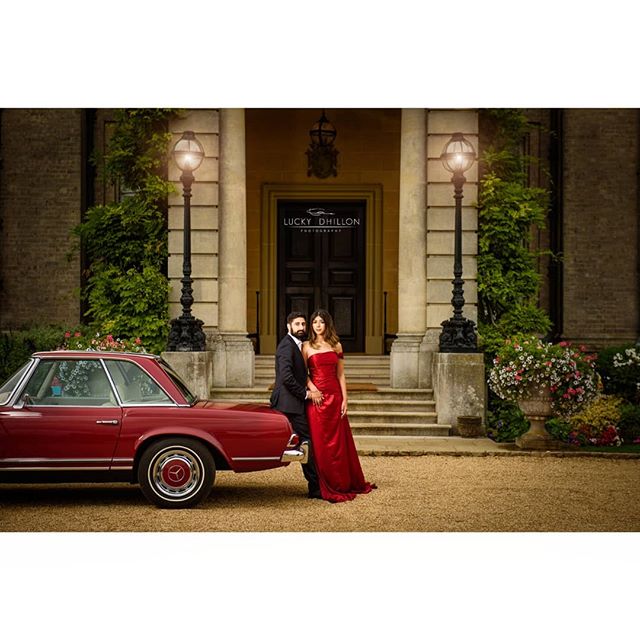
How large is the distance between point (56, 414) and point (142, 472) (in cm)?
86

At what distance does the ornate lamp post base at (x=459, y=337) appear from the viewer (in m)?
12.7

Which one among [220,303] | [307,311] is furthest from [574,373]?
[307,311]

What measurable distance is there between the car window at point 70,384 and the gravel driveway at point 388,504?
0.94m

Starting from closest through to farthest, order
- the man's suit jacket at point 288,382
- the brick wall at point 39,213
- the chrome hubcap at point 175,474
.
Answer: the chrome hubcap at point 175,474
the man's suit jacket at point 288,382
the brick wall at point 39,213

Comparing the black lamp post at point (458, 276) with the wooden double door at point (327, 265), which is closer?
the black lamp post at point (458, 276)

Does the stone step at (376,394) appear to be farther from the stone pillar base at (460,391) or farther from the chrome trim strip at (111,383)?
the chrome trim strip at (111,383)

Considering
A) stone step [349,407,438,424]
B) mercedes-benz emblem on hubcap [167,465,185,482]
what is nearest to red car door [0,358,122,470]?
mercedes-benz emblem on hubcap [167,465,185,482]

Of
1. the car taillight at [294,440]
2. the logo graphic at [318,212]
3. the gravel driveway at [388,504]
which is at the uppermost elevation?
the logo graphic at [318,212]

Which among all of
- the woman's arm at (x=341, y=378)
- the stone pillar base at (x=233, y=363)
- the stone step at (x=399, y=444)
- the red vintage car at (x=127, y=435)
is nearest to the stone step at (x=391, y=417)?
the stone step at (x=399, y=444)

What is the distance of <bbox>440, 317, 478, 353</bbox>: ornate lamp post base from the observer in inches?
499

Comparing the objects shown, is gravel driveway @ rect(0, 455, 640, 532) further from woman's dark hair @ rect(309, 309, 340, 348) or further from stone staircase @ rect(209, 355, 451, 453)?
stone staircase @ rect(209, 355, 451, 453)

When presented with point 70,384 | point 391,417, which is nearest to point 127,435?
point 70,384

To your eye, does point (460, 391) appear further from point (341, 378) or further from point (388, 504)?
point (388, 504)

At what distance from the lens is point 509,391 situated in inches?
448
